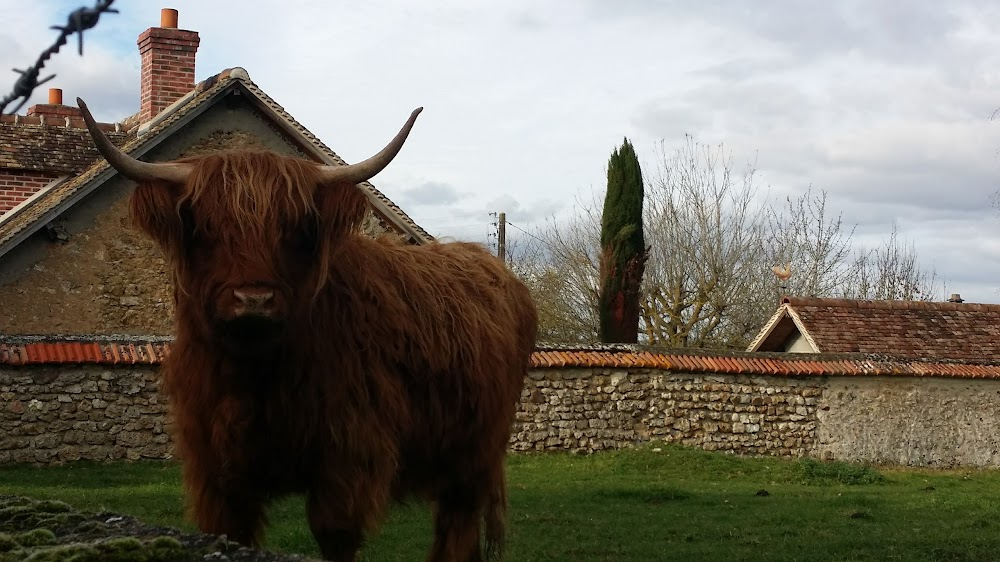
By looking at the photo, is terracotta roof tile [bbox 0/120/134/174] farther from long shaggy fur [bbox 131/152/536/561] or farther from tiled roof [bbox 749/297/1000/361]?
long shaggy fur [bbox 131/152/536/561]

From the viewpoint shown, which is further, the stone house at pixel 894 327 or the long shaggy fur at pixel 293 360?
the stone house at pixel 894 327

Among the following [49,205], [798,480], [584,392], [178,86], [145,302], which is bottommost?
[798,480]

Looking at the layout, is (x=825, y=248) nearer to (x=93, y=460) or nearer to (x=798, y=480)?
(x=798, y=480)

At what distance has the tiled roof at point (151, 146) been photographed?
63.9ft

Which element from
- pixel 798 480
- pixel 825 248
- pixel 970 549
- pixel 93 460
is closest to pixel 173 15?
pixel 93 460

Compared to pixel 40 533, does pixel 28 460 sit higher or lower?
lower

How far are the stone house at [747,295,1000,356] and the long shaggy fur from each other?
21.0m

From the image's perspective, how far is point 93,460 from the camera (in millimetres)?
16516

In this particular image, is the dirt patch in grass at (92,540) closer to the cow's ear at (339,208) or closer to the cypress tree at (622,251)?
the cow's ear at (339,208)

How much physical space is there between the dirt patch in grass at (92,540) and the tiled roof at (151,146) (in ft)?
55.1

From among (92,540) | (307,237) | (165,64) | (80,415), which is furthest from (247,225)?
(165,64)

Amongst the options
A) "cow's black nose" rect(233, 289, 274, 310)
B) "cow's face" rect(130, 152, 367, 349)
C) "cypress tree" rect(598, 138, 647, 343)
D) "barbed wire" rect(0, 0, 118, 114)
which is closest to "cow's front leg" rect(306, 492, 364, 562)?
"cow's face" rect(130, 152, 367, 349)

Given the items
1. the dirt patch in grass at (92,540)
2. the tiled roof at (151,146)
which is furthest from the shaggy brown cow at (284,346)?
the tiled roof at (151,146)

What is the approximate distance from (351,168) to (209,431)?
1351 mm
